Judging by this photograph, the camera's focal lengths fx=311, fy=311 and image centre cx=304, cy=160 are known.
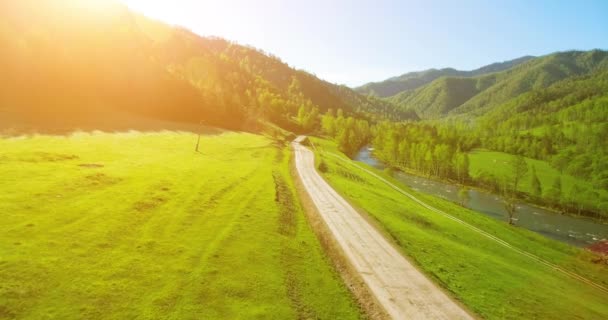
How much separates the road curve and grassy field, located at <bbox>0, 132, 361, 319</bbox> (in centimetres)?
292

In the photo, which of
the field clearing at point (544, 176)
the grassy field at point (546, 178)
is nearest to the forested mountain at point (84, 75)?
the field clearing at point (544, 176)

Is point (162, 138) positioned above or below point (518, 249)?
above

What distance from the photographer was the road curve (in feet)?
74.6

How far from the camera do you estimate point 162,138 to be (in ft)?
264

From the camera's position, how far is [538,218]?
111 m

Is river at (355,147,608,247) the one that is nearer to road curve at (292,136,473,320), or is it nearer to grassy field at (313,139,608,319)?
grassy field at (313,139,608,319)

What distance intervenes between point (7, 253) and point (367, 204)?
4279cm

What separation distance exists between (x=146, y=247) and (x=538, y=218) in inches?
5106

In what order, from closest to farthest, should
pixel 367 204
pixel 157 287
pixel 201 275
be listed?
pixel 157 287, pixel 201 275, pixel 367 204

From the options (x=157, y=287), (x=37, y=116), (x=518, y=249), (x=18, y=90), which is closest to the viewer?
(x=157, y=287)

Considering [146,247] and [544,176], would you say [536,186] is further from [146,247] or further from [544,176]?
[146,247]

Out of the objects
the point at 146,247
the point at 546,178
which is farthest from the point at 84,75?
the point at 546,178

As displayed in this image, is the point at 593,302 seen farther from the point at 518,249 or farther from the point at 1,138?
the point at 1,138

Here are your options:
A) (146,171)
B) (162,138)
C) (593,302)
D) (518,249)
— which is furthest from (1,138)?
(518,249)
